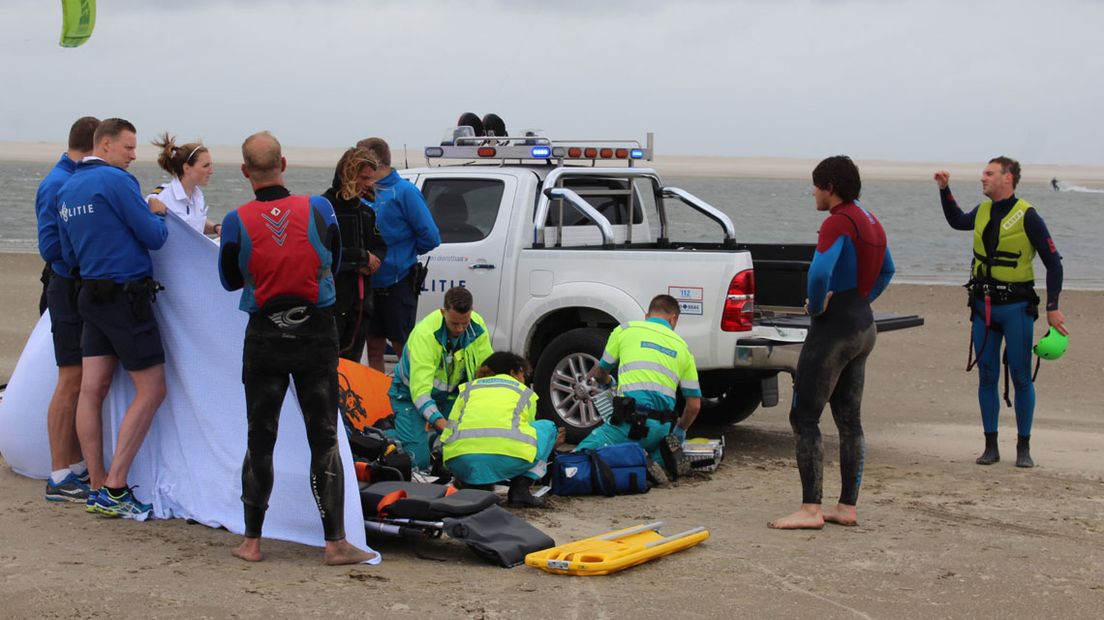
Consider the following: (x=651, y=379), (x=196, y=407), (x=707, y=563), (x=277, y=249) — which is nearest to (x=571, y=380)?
(x=651, y=379)

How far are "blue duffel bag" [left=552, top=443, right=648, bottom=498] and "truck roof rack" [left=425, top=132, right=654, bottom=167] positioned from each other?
9.44 ft

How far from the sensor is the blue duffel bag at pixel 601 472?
724 cm

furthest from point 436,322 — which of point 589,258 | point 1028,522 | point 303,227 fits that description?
point 1028,522

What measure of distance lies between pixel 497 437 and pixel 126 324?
1946mm

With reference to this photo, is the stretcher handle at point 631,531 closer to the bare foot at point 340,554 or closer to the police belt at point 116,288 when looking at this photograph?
the bare foot at point 340,554

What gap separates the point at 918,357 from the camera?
14305 millimetres

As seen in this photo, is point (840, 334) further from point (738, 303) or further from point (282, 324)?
point (282, 324)

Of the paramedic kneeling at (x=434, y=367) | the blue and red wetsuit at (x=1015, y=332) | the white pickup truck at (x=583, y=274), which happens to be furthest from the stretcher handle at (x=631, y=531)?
the blue and red wetsuit at (x=1015, y=332)

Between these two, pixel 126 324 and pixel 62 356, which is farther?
pixel 62 356

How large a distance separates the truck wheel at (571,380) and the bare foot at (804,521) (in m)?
2.26

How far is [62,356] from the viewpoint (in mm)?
6824

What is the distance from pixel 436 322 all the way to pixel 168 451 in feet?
5.60

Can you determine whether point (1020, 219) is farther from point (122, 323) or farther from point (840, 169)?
point (122, 323)

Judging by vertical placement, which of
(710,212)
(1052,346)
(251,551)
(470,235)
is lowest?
(251,551)
